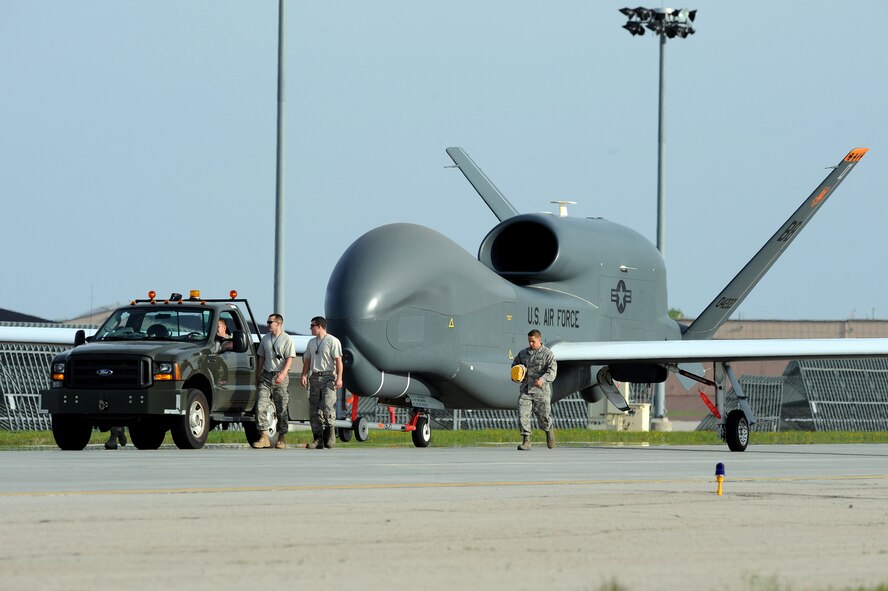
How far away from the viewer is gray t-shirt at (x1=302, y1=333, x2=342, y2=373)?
21703mm

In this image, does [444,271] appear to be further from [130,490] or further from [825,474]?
[130,490]

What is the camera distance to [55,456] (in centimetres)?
1892

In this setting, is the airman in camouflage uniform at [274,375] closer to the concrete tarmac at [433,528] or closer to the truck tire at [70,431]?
the truck tire at [70,431]

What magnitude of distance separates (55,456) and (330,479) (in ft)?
19.7

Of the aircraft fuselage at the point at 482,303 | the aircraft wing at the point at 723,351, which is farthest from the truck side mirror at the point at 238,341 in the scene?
the aircraft wing at the point at 723,351

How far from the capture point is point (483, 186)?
33.2 meters

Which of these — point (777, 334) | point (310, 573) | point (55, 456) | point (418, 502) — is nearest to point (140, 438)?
point (55, 456)

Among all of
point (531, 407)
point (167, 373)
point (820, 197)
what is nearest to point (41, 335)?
point (167, 373)

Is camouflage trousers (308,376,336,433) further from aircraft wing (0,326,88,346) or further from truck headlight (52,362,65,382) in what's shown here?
aircraft wing (0,326,88,346)

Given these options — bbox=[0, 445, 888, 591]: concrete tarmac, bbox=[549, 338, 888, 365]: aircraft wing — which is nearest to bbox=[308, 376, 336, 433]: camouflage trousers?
bbox=[0, 445, 888, 591]: concrete tarmac

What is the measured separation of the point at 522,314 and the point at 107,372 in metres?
8.66

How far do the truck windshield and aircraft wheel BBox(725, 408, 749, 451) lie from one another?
28.1ft

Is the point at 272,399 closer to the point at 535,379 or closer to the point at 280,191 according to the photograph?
the point at 535,379

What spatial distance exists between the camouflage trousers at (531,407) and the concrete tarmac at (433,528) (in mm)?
6079
